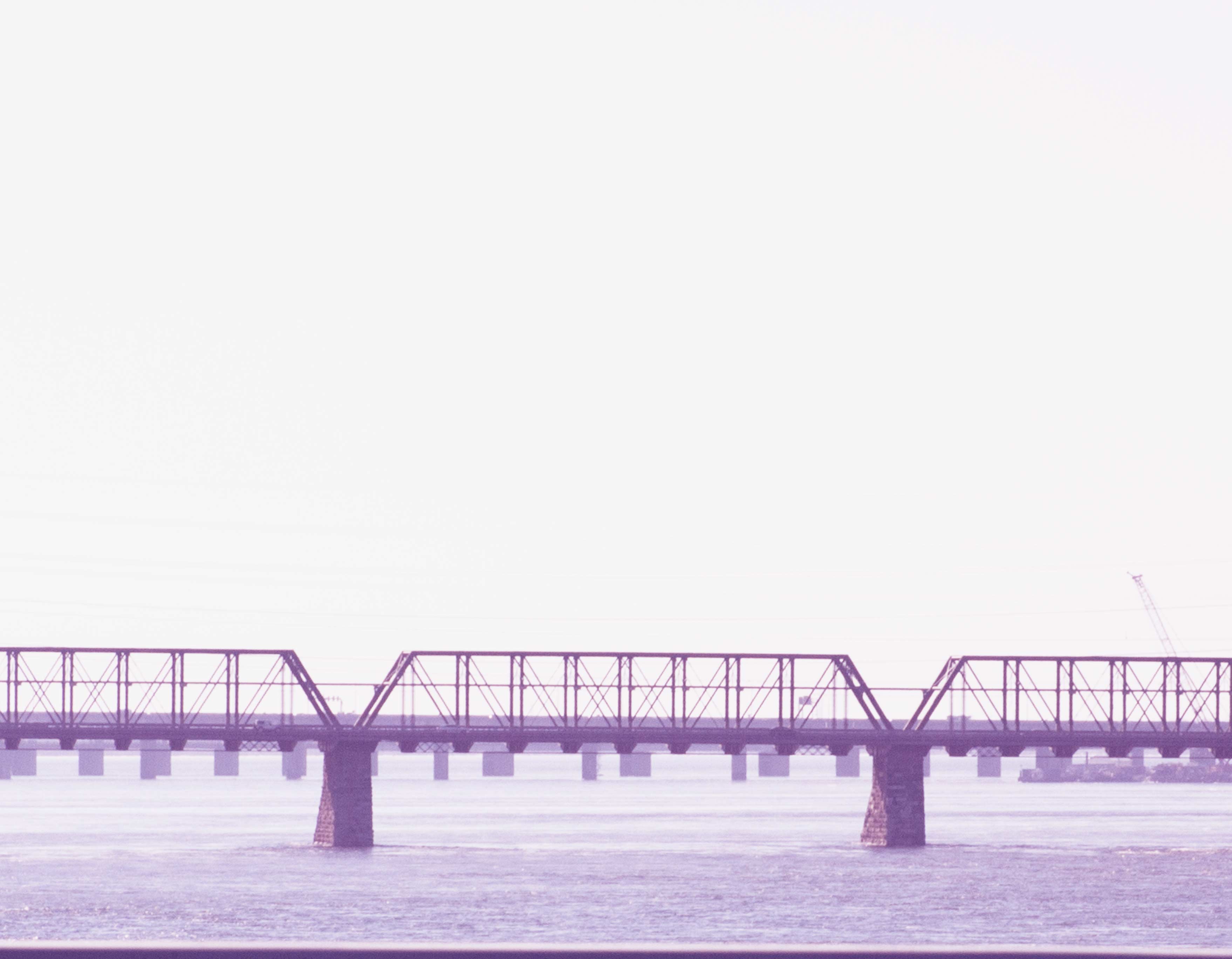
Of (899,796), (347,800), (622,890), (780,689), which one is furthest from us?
(780,689)

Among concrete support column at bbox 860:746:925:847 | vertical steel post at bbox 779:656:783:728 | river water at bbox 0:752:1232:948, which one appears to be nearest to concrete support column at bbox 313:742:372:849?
river water at bbox 0:752:1232:948

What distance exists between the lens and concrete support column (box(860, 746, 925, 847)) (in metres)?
133

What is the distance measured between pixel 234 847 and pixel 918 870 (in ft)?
172

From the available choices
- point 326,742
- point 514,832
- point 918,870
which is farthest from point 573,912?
point 514,832

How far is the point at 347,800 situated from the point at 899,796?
3405 cm

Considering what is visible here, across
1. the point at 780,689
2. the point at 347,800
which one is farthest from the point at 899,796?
the point at 347,800

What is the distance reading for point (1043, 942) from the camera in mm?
76125

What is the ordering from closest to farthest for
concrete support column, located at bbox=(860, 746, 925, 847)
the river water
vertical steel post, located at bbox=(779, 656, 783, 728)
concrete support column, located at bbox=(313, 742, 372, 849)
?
1. the river water
2. concrete support column, located at bbox=(313, 742, 372, 849)
3. concrete support column, located at bbox=(860, 746, 925, 847)
4. vertical steel post, located at bbox=(779, 656, 783, 728)

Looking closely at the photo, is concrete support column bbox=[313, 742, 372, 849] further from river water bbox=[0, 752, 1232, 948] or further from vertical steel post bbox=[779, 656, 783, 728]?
vertical steel post bbox=[779, 656, 783, 728]

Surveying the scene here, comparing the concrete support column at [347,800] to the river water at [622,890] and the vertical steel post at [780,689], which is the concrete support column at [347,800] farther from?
the vertical steel post at [780,689]

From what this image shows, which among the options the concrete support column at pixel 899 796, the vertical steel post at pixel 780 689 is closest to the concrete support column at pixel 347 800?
the vertical steel post at pixel 780 689

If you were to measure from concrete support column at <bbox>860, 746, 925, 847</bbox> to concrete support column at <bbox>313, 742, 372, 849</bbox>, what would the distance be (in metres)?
31.1

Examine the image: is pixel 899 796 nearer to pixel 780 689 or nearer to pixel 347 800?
pixel 780 689

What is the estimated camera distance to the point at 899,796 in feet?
443
